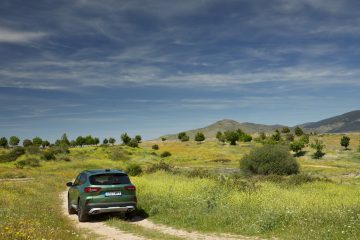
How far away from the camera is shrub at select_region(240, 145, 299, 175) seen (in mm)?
42438

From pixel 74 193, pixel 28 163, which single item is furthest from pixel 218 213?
pixel 28 163

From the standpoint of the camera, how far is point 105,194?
1507 centimetres

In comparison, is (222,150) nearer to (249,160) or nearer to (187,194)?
(249,160)

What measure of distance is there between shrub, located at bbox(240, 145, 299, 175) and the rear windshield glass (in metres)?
29.0

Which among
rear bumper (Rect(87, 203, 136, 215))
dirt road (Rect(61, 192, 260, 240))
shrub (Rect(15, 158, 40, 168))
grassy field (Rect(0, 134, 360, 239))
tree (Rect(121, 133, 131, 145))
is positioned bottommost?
dirt road (Rect(61, 192, 260, 240))

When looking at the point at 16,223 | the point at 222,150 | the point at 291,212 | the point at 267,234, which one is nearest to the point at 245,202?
the point at 291,212

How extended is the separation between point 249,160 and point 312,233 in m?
33.6

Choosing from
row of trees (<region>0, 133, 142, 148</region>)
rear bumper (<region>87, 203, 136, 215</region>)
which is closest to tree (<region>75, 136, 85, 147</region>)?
row of trees (<region>0, 133, 142, 148</region>)

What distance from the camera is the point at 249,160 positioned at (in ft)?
146

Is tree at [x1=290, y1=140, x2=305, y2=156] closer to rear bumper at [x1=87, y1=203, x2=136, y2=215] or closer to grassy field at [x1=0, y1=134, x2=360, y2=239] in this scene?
grassy field at [x1=0, y1=134, x2=360, y2=239]

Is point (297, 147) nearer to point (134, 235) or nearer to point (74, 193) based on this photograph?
point (74, 193)

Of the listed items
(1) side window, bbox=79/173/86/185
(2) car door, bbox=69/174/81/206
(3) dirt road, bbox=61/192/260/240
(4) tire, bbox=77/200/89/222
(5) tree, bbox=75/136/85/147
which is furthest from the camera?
(5) tree, bbox=75/136/85/147

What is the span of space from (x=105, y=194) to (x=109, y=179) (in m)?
0.70

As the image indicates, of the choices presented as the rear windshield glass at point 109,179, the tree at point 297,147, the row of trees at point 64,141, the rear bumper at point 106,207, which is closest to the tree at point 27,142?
the row of trees at point 64,141
